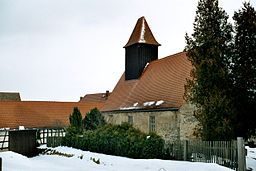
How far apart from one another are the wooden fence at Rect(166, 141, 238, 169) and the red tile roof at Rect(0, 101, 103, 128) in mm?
27481

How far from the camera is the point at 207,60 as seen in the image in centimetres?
1659

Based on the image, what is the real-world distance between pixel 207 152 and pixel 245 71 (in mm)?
5012

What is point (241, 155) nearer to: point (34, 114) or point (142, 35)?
point (142, 35)

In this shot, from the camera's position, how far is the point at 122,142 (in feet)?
63.3

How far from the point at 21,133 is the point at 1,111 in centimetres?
2371

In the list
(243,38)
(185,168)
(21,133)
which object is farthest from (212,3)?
(21,133)

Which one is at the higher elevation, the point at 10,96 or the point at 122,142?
the point at 10,96

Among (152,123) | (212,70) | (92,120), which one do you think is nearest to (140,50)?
(92,120)

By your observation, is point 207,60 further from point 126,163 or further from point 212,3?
point 126,163

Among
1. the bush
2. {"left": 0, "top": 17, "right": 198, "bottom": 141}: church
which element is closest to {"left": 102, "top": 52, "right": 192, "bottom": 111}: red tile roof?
{"left": 0, "top": 17, "right": 198, "bottom": 141}: church

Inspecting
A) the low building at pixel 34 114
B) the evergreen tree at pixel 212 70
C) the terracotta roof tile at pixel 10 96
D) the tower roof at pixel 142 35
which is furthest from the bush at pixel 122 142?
the terracotta roof tile at pixel 10 96

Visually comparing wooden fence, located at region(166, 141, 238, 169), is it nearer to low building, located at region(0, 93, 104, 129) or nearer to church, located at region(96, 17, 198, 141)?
church, located at region(96, 17, 198, 141)

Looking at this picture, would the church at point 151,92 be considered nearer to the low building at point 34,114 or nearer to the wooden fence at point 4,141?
the low building at point 34,114

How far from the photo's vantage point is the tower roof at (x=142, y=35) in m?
34.6
